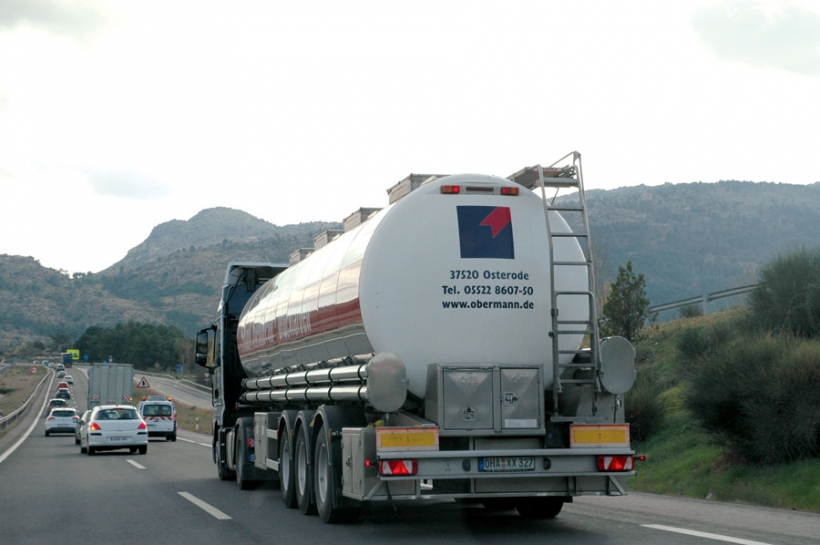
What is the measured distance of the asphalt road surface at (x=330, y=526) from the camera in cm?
1052

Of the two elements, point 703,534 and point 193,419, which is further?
point 193,419

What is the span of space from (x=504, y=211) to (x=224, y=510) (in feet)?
19.5

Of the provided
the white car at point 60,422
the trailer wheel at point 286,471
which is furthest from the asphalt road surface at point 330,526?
the white car at point 60,422

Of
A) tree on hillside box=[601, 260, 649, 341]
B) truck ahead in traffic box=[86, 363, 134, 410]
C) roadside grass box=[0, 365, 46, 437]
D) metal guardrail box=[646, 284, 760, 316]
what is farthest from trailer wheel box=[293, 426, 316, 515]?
roadside grass box=[0, 365, 46, 437]

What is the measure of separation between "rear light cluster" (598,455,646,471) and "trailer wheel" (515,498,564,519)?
1.66 m

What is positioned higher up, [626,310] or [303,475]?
[626,310]

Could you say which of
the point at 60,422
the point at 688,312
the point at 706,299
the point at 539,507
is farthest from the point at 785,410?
the point at 60,422

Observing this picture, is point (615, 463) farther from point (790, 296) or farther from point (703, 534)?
point (790, 296)

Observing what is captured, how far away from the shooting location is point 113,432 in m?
30.1

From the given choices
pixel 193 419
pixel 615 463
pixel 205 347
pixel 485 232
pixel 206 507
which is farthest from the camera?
pixel 193 419

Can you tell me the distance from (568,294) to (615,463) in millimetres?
1814

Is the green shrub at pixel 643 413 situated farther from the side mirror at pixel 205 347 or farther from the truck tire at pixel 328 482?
the truck tire at pixel 328 482

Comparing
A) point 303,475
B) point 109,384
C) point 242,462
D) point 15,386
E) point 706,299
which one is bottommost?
point 242,462

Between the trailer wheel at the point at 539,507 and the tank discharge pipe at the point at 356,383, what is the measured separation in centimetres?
266
